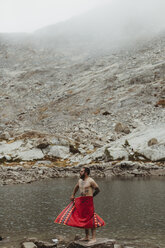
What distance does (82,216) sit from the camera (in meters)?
11.0

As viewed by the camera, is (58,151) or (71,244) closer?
(71,244)

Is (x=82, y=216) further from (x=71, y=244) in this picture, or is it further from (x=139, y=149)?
(x=139, y=149)

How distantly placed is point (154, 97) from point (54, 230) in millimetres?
63432

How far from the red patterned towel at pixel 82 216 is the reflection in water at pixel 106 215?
8.35 ft

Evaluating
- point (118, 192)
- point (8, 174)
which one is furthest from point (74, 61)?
point (118, 192)

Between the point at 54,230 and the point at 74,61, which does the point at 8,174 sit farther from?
the point at 74,61

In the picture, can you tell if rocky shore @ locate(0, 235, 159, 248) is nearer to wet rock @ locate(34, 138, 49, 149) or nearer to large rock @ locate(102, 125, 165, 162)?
large rock @ locate(102, 125, 165, 162)

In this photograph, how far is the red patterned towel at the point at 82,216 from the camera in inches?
426

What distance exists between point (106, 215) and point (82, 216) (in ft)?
22.2

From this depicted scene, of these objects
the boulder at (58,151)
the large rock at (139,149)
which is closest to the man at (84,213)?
the large rock at (139,149)

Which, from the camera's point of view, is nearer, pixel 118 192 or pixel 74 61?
pixel 118 192

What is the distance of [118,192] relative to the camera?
26.5 m

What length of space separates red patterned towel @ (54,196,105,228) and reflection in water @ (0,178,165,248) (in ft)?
8.35

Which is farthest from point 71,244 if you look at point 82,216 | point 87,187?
point 87,187
